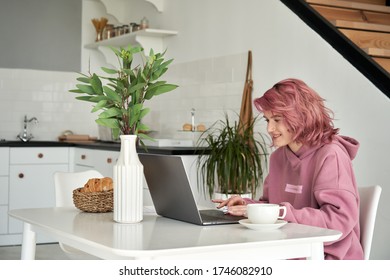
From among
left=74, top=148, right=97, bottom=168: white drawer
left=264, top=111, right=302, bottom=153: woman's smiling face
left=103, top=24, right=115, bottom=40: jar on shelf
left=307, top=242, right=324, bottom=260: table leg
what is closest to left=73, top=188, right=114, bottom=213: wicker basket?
left=264, top=111, right=302, bottom=153: woman's smiling face

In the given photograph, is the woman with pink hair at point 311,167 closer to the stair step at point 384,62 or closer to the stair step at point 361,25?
the stair step at point 384,62

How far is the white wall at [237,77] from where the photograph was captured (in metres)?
4.04

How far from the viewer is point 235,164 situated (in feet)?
15.1

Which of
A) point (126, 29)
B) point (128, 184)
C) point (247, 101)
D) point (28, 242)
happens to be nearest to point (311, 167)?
point (128, 184)

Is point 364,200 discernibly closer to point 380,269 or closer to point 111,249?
point 380,269

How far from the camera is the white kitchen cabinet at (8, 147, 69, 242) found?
19.7 feet

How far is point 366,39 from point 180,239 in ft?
9.68

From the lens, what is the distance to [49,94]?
7.06 metres

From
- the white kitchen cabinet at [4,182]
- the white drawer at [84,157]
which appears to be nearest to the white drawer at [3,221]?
the white kitchen cabinet at [4,182]

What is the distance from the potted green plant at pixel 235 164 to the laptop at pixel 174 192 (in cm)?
201

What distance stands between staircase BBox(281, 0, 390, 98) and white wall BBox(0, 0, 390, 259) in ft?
0.21

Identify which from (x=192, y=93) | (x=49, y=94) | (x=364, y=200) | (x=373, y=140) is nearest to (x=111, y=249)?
(x=364, y=200)

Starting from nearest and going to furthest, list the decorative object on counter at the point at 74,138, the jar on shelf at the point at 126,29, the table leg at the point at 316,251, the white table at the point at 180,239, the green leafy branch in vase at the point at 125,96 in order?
the white table at the point at 180,239
the table leg at the point at 316,251
the green leafy branch in vase at the point at 125,96
the jar on shelf at the point at 126,29
the decorative object on counter at the point at 74,138

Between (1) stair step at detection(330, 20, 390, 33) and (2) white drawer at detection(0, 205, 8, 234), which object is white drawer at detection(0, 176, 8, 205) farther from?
(1) stair step at detection(330, 20, 390, 33)
